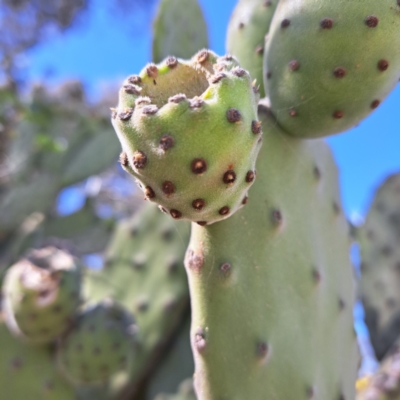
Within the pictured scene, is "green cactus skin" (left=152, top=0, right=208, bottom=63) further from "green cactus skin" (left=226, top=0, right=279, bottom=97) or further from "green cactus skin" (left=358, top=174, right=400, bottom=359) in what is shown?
"green cactus skin" (left=358, top=174, right=400, bottom=359)

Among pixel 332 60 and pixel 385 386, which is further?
pixel 385 386

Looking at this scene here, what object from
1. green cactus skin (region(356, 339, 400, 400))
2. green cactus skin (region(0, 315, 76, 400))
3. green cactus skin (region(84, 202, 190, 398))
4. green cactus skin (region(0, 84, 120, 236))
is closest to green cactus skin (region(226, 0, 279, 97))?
green cactus skin (region(84, 202, 190, 398))

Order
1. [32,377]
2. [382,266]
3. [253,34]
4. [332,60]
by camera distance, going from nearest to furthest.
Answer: [332,60] < [253,34] < [32,377] < [382,266]

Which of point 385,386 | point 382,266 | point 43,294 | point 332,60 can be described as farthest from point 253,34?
point 382,266

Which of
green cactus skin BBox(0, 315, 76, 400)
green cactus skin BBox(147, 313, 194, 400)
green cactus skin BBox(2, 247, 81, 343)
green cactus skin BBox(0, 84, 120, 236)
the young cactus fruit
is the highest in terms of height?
green cactus skin BBox(0, 84, 120, 236)

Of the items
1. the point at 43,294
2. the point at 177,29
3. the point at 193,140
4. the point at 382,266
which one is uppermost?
the point at 177,29

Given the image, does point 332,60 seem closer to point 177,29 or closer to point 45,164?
point 177,29

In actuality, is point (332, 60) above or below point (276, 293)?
above
